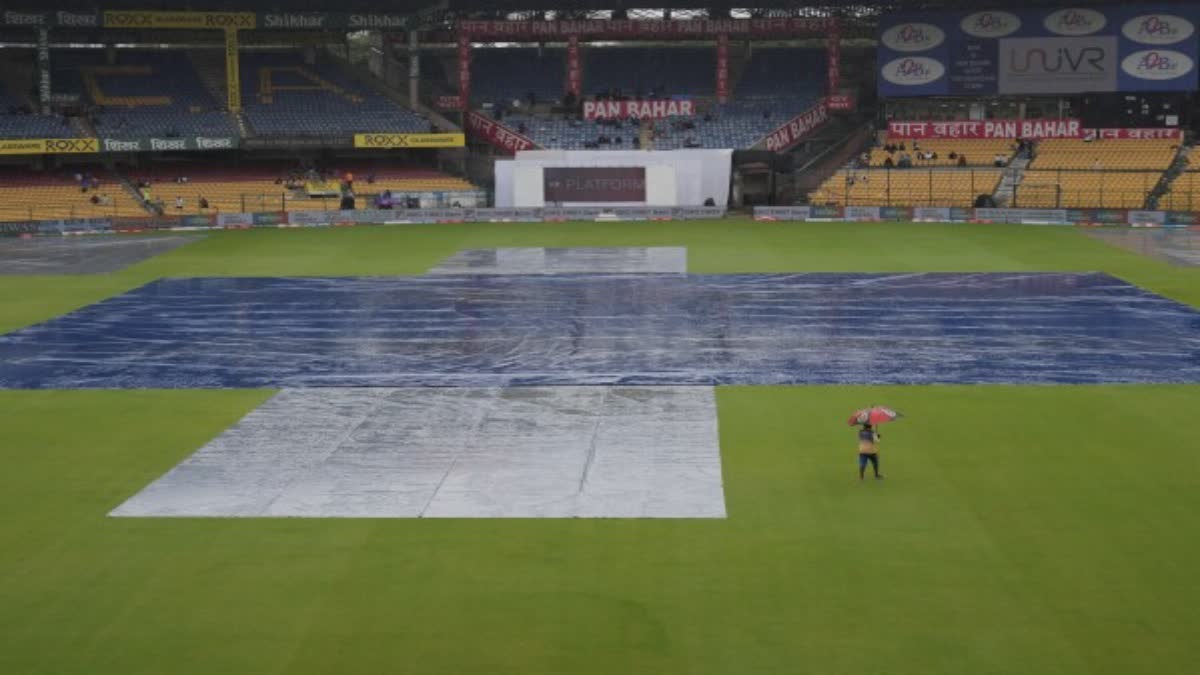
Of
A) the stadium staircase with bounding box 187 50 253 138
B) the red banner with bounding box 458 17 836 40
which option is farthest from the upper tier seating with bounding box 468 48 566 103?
the stadium staircase with bounding box 187 50 253 138

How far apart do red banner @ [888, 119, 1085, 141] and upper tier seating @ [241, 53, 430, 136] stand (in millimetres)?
28000

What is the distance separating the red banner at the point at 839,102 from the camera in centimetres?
8369

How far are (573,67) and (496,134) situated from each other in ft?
20.6

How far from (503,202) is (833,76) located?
22.5 meters

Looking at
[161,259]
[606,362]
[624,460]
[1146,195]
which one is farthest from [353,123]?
[624,460]

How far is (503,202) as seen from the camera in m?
74.9

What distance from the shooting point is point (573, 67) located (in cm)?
8594

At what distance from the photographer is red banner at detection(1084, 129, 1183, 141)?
7794 cm

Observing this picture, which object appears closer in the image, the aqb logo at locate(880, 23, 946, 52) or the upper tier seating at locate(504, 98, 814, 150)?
the aqb logo at locate(880, 23, 946, 52)

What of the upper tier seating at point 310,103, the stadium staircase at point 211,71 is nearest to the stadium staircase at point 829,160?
the upper tier seating at point 310,103

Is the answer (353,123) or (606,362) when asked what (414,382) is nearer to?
(606,362)

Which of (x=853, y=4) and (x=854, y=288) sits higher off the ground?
(x=853, y=4)

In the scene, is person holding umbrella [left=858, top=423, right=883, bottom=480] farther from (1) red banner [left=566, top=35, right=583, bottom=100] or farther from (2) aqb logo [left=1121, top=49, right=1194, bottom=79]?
(1) red banner [left=566, top=35, right=583, bottom=100]

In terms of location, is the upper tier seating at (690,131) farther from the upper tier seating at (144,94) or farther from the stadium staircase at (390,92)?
the upper tier seating at (144,94)
